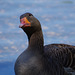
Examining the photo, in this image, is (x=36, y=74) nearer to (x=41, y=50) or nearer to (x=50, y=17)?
(x=41, y=50)

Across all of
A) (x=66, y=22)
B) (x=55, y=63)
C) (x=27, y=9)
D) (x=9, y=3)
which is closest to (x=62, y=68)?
(x=55, y=63)

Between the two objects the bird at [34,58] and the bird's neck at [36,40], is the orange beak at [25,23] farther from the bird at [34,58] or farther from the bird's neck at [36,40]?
the bird's neck at [36,40]

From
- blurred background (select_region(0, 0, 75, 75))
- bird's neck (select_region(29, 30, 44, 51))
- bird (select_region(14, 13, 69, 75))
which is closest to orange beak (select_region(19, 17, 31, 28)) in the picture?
bird (select_region(14, 13, 69, 75))

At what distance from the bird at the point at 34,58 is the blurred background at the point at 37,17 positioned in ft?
4.60

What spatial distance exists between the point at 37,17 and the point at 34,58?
4.35 metres

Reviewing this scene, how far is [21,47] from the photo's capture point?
754 centimetres

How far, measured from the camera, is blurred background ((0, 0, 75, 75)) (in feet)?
24.1

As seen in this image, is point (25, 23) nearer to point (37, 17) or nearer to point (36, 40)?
point (36, 40)

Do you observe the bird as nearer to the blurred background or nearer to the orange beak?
the orange beak

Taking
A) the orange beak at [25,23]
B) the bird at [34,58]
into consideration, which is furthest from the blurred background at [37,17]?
the orange beak at [25,23]

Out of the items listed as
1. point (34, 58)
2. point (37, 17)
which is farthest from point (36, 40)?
point (37, 17)

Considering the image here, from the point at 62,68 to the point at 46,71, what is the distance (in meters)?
0.28

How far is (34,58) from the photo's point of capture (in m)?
5.18

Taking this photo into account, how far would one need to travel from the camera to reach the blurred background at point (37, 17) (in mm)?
7340
